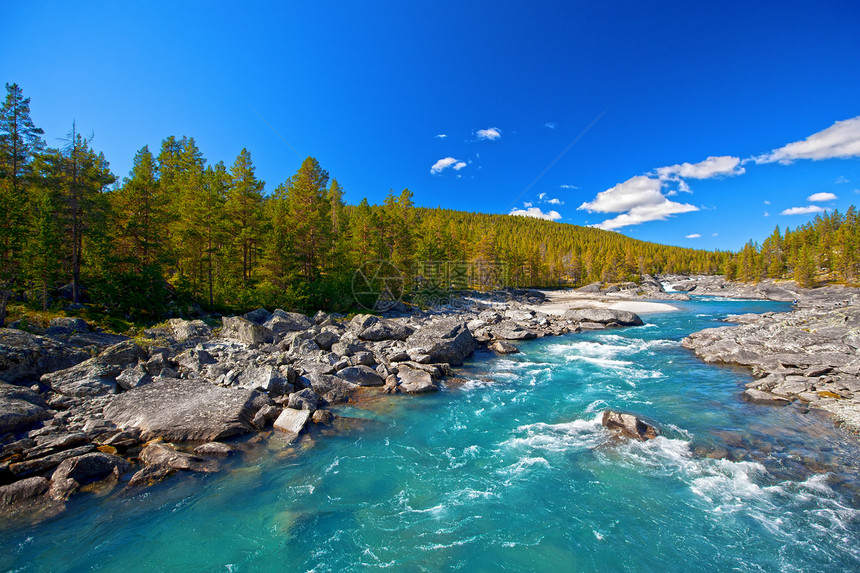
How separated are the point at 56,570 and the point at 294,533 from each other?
4.21m

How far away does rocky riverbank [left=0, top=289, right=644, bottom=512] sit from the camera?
28.6 feet

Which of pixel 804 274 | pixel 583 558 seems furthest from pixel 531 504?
pixel 804 274

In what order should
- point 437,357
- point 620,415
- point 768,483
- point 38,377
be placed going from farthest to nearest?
1. point 437,357
2. point 38,377
3. point 620,415
4. point 768,483

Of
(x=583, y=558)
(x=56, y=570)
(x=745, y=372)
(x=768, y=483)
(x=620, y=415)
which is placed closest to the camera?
(x=56, y=570)

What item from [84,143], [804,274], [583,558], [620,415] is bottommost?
[583,558]

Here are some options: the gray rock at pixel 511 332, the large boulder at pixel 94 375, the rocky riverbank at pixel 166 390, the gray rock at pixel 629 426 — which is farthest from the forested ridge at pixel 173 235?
the gray rock at pixel 629 426

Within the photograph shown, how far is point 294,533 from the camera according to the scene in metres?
7.15

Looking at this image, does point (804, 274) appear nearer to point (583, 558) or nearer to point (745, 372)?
point (745, 372)

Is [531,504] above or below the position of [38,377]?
below

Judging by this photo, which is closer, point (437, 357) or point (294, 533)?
point (294, 533)

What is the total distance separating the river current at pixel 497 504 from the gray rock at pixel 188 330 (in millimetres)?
13030

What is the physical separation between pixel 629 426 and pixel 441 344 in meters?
11.0

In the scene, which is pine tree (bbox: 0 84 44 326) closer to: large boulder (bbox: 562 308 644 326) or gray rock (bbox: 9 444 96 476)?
gray rock (bbox: 9 444 96 476)

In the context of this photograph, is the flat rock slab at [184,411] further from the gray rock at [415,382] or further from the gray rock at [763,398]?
the gray rock at [763,398]
